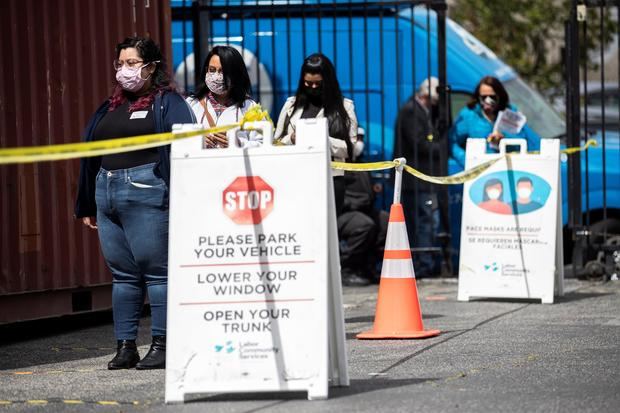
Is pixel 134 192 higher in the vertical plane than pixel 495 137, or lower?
lower

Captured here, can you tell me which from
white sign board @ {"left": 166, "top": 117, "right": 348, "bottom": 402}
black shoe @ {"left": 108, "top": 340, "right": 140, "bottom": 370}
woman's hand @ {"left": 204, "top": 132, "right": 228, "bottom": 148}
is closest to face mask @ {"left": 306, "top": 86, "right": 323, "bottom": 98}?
woman's hand @ {"left": 204, "top": 132, "right": 228, "bottom": 148}

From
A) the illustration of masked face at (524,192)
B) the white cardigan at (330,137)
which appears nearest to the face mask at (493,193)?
the illustration of masked face at (524,192)

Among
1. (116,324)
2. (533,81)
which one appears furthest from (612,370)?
(533,81)

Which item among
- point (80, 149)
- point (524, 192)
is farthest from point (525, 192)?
point (80, 149)

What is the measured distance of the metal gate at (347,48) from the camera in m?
13.7

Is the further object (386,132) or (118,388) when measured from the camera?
(386,132)

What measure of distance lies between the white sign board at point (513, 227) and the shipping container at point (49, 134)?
3003mm

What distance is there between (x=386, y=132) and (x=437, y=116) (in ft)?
1.71

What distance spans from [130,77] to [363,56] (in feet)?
20.6

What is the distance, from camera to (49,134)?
10.0 metres

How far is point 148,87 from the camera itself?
782 centimetres

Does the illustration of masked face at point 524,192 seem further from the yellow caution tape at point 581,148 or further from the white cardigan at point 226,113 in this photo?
the white cardigan at point 226,113

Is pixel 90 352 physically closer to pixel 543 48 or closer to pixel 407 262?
pixel 407 262

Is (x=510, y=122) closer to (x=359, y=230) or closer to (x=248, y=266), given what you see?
(x=359, y=230)
